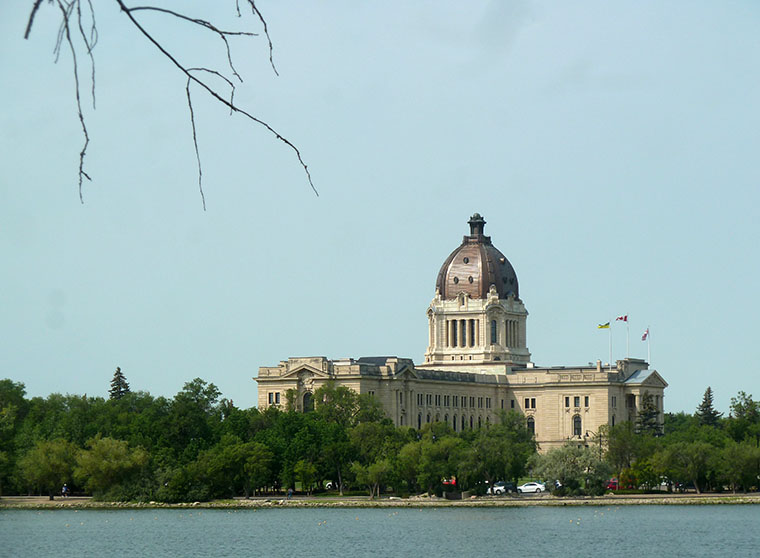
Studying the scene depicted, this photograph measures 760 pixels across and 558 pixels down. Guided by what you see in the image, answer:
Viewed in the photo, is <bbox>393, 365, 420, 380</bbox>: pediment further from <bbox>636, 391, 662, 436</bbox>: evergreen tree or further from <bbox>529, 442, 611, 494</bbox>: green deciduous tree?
<bbox>529, 442, 611, 494</bbox>: green deciduous tree

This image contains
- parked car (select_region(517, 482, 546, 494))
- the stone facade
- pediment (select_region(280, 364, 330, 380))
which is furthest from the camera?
the stone facade

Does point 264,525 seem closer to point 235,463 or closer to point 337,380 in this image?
point 235,463

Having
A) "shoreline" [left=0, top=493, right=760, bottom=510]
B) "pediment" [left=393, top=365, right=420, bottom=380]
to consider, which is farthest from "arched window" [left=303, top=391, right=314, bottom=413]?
"shoreline" [left=0, top=493, right=760, bottom=510]

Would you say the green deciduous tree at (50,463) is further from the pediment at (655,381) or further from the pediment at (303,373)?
the pediment at (655,381)

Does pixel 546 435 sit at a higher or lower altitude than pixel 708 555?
higher

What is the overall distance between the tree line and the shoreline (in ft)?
4.81

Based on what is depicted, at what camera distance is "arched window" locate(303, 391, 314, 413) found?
547ft

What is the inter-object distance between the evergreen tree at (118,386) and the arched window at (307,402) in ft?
77.5

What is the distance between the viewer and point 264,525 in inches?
3893

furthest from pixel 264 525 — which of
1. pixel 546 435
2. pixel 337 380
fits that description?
pixel 546 435

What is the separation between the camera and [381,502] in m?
118

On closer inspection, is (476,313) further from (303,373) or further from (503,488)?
(503,488)

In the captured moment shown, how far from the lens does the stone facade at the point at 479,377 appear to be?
17225 cm

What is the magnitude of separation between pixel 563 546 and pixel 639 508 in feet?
117
